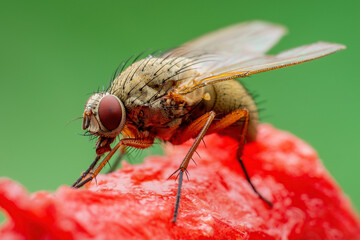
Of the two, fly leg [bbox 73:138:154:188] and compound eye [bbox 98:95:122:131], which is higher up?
compound eye [bbox 98:95:122:131]

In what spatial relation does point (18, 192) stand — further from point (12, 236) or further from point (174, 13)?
point (174, 13)

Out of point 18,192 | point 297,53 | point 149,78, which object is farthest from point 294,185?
point 18,192

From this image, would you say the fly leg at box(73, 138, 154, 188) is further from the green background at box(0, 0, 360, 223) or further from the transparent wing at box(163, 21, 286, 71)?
the green background at box(0, 0, 360, 223)

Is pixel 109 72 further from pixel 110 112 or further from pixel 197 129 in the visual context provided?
pixel 110 112

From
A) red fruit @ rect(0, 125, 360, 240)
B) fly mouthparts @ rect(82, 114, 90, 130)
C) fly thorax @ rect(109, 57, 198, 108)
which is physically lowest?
red fruit @ rect(0, 125, 360, 240)

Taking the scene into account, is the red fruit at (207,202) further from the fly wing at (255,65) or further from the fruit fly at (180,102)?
the fly wing at (255,65)

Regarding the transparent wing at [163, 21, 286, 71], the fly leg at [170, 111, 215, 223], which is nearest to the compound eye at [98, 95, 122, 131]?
the fly leg at [170, 111, 215, 223]

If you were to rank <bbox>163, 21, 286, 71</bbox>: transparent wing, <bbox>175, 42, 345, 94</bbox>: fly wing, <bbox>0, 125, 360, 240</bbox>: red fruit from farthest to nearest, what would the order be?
<bbox>163, 21, 286, 71</bbox>: transparent wing < <bbox>175, 42, 345, 94</bbox>: fly wing < <bbox>0, 125, 360, 240</bbox>: red fruit
